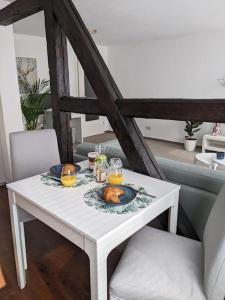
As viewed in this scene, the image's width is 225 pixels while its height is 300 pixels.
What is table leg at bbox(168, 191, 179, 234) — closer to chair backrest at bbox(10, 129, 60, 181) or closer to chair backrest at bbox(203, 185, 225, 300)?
chair backrest at bbox(203, 185, 225, 300)

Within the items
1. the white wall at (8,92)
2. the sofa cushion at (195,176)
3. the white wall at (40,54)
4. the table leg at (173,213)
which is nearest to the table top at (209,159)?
the sofa cushion at (195,176)

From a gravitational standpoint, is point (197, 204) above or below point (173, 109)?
below

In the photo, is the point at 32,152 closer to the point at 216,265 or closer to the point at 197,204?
the point at 197,204

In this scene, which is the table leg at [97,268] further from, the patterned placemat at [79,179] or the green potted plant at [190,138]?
the green potted plant at [190,138]

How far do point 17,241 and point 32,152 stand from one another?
0.68 m

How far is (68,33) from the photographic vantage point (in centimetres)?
190

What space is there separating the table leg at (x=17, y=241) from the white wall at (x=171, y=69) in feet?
14.3

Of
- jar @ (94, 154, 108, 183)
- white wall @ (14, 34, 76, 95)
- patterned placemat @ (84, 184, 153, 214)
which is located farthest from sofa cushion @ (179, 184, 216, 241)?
white wall @ (14, 34, 76, 95)

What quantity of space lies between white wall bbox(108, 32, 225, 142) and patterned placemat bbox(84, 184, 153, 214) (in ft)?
13.3

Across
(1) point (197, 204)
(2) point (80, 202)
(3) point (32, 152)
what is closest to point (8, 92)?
(3) point (32, 152)

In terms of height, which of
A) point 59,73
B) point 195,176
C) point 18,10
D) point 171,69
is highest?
point 18,10

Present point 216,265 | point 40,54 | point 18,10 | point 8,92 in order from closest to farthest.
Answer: point 216,265 → point 18,10 → point 8,92 → point 40,54

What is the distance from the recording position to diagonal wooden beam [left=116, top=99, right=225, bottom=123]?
1.22 metres

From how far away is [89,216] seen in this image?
109 cm
